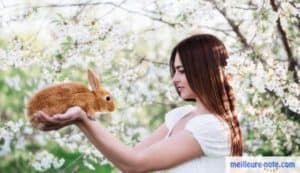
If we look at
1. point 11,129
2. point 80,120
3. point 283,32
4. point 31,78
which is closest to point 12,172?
point 11,129

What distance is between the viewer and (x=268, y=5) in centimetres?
187

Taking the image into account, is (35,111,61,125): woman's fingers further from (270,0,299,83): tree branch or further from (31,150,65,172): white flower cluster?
(270,0,299,83): tree branch

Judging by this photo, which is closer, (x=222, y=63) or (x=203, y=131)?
(x=203, y=131)

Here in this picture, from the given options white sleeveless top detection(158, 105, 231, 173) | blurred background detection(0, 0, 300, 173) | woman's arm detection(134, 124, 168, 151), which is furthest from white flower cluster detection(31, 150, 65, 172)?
white sleeveless top detection(158, 105, 231, 173)

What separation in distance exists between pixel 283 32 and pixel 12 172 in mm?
830

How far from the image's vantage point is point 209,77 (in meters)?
1.36

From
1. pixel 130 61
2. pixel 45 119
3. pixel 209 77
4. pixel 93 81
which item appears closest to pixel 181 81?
pixel 209 77

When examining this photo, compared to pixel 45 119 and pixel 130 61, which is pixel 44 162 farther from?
pixel 45 119

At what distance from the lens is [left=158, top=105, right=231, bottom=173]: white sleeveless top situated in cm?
131

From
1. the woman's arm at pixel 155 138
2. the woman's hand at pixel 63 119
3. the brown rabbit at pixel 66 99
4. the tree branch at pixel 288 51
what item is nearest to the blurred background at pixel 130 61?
the tree branch at pixel 288 51

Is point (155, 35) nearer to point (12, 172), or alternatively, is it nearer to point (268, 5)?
point (268, 5)

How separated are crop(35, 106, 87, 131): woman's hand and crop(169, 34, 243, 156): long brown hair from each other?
0.77 ft

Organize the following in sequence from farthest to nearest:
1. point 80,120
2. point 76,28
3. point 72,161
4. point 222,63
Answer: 1. point 72,161
2. point 76,28
3. point 222,63
4. point 80,120

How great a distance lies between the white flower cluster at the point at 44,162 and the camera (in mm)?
1937
